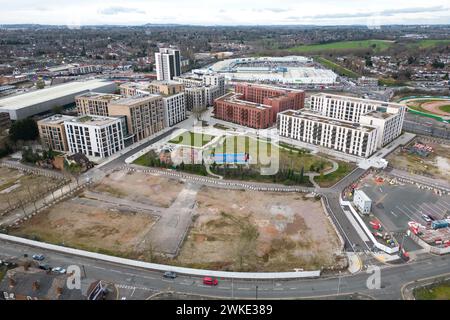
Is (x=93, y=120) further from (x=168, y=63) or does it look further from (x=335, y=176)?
(x=168, y=63)

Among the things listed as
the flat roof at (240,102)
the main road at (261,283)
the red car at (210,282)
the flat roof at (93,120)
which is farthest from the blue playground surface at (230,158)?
the red car at (210,282)

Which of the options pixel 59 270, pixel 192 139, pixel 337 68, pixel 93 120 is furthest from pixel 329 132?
pixel 337 68

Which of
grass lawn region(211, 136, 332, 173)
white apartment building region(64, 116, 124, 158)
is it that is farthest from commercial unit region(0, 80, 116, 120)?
grass lawn region(211, 136, 332, 173)

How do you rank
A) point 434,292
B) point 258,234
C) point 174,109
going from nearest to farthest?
point 434,292
point 258,234
point 174,109

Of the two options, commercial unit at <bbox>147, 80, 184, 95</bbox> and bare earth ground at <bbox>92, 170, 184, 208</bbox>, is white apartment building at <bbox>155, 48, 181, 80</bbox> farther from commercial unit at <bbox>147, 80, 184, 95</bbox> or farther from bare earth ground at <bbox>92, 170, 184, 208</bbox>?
bare earth ground at <bbox>92, 170, 184, 208</bbox>

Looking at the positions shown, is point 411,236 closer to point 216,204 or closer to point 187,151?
point 216,204
